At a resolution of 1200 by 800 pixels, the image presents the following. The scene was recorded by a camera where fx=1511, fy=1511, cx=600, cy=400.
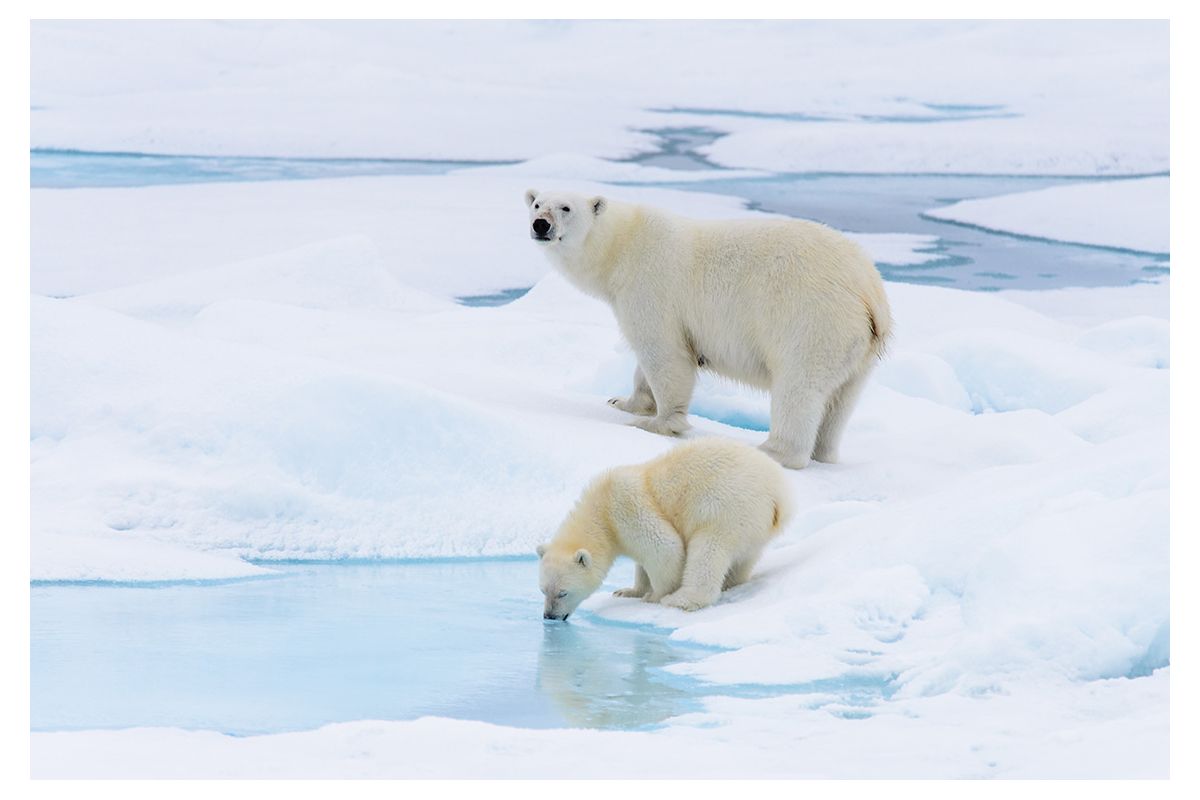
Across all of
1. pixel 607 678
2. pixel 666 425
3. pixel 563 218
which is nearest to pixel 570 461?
pixel 666 425

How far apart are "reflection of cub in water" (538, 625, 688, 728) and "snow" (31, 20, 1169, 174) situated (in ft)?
45.5

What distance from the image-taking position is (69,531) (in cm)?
496

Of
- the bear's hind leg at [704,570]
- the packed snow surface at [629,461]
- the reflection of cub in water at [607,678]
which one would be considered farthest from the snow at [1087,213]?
the reflection of cub in water at [607,678]

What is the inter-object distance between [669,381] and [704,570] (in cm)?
233

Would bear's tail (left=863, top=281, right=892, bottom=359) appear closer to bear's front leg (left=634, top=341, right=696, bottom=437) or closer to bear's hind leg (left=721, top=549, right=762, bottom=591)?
bear's front leg (left=634, top=341, right=696, bottom=437)

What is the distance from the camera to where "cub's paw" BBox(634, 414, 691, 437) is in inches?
257

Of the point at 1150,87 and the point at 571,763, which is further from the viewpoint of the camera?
the point at 1150,87

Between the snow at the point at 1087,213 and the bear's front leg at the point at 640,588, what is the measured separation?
1018 centimetres

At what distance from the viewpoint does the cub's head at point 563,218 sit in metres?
6.45

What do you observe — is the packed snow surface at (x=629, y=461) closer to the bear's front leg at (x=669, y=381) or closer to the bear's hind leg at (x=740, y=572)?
the bear's hind leg at (x=740, y=572)

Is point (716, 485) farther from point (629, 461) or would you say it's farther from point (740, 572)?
point (629, 461)
